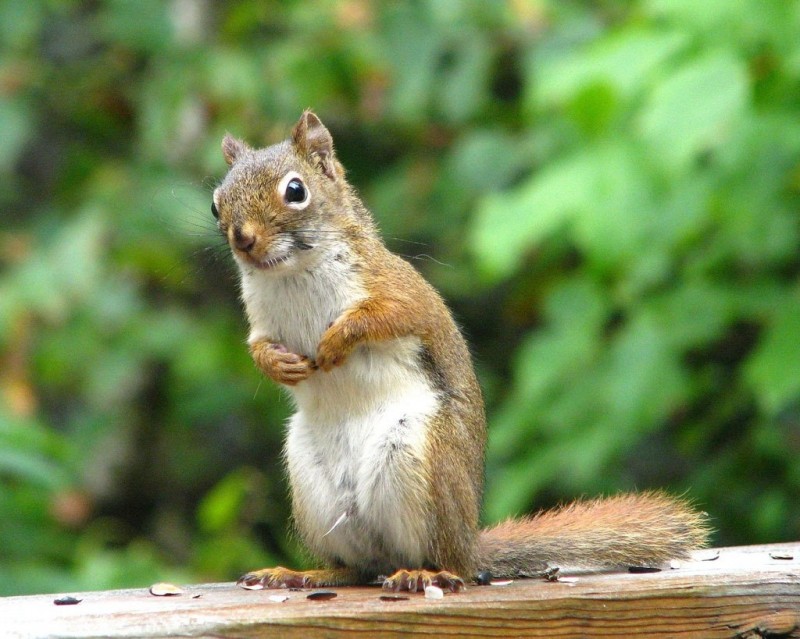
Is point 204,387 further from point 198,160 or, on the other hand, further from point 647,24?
point 647,24

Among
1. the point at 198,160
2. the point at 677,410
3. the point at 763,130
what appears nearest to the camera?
the point at 763,130

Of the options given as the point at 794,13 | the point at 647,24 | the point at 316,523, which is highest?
the point at 647,24

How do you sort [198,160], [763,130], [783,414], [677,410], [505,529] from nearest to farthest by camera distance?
[505,529] → [763,130] → [783,414] → [677,410] → [198,160]

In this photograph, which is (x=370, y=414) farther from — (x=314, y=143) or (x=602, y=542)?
(x=314, y=143)

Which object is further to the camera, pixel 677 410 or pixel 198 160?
pixel 198 160

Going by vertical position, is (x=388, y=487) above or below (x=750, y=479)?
below

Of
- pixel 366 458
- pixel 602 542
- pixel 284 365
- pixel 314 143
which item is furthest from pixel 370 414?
pixel 314 143

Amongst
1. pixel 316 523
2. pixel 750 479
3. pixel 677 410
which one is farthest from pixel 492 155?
pixel 316 523

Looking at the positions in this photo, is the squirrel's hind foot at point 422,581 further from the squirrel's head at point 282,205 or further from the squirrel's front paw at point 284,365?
the squirrel's head at point 282,205
